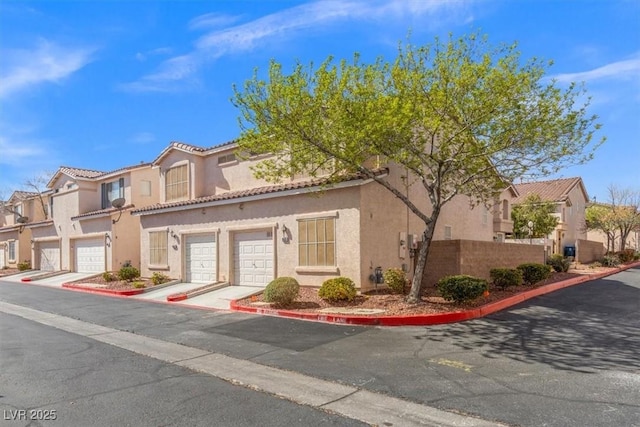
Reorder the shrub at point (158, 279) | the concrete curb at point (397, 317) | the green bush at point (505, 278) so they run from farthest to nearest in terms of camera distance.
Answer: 1. the shrub at point (158, 279)
2. the green bush at point (505, 278)
3. the concrete curb at point (397, 317)

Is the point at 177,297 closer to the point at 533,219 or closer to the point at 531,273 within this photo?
the point at 531,273

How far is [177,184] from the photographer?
23125 mm

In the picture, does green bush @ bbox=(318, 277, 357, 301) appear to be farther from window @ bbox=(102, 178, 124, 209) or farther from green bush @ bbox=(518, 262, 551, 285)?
window @ bbox=(102, 178, 124, 209)

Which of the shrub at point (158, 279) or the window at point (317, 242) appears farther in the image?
the shrub at point (158, 279)

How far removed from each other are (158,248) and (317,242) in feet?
34.5

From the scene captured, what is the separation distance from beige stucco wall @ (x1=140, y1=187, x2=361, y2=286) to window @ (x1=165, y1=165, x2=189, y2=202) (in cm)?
160

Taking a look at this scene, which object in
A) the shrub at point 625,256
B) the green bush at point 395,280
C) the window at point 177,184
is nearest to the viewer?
the green bush at point 395,280

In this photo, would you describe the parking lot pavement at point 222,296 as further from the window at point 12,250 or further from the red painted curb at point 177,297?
the window at point 12,250

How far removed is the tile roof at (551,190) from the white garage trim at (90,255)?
32.1 meters

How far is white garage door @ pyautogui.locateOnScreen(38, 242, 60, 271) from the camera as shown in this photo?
30859mm

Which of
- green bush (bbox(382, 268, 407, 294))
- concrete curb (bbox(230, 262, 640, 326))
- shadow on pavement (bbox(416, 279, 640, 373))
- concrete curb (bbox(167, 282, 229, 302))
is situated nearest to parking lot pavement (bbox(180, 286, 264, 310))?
concrete curb (bbox(167, 282, 229, 302))

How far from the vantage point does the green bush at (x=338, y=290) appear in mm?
13070

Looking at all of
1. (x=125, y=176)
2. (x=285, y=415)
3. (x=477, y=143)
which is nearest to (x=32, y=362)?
(x=285, y=415)

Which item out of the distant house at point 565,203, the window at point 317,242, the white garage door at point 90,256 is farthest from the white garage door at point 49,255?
the distant house at point 565,203
